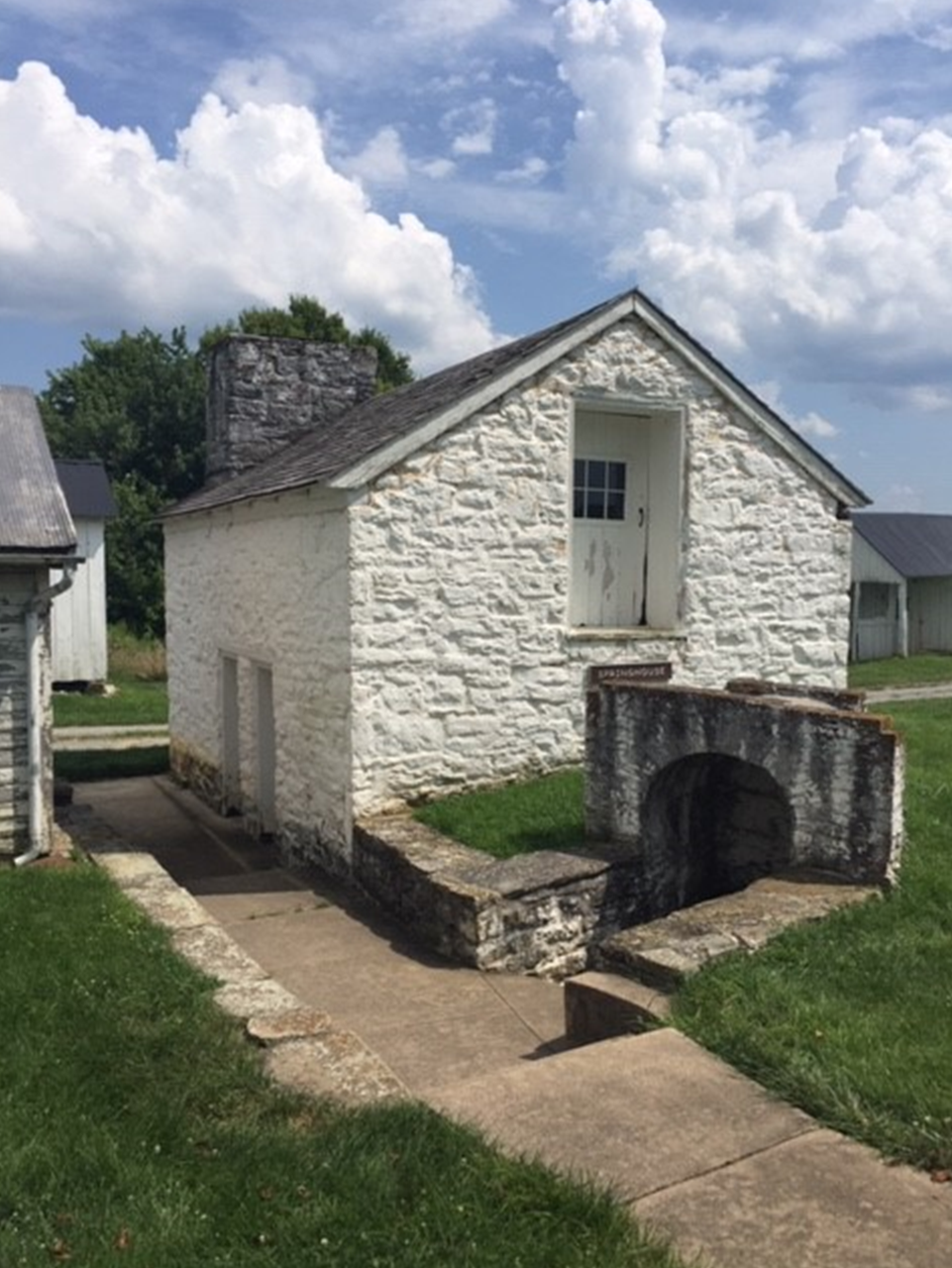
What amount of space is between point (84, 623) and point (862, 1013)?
2045 cm

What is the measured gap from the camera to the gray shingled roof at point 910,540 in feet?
108

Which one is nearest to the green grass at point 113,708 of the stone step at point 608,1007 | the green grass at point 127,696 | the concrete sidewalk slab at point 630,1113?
the green grass at point 127,696

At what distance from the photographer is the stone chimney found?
1478 cm

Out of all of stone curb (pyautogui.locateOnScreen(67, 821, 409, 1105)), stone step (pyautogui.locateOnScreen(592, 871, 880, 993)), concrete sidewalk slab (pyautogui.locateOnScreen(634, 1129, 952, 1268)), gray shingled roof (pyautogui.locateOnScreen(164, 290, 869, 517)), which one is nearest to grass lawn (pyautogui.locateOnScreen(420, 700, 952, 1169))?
stone step (pyautogui.locateOnScreen(592, 871, 880, 993))

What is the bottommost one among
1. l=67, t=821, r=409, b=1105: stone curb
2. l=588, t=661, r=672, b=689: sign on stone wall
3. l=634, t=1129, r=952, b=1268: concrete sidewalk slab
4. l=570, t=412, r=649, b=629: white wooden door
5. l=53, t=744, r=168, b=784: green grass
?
l=53, t=744, r=168, b=784: green grass

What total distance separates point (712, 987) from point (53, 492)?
6.55 meters

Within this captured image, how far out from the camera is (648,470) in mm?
11781

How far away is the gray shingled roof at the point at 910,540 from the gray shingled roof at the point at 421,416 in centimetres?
2227

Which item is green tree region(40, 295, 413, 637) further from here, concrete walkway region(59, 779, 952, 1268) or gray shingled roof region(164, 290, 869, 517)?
concrete walkway region(59, 779, 952, 1268)

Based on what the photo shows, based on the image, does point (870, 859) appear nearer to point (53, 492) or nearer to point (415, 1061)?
point (415, 1061)

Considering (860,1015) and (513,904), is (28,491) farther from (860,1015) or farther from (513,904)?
(860,1015)

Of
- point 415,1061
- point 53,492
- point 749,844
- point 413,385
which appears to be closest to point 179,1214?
point 415,1061

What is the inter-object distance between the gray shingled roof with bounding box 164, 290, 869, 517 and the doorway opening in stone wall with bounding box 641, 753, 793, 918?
13.0ft

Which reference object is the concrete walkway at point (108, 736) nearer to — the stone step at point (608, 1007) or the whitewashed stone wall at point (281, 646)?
the whitewashed stone wall at point (281, 646)
